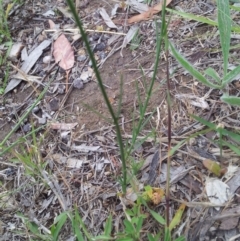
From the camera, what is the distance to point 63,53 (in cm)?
163

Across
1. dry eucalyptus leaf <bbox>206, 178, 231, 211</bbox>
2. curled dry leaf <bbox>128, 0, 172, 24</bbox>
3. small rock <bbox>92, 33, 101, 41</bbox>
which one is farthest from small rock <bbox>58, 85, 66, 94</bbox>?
dry eucalyptus leaf <bbox>206, 178, 231, 211</bbox>

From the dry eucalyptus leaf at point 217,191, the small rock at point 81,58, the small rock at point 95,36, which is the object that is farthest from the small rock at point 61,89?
the dry eucalyptus leaf at point 217,191

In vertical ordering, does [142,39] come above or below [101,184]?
above

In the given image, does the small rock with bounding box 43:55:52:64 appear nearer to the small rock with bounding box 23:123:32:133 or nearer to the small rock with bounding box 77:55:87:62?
the small rock with bounding box 77:55:87:62

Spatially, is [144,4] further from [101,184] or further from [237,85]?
[101,184]

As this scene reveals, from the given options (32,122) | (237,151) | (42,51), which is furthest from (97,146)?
(42,51)

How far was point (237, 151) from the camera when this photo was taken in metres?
1.18

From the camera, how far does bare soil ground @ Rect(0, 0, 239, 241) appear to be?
1.21 m

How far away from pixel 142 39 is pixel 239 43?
335 mm

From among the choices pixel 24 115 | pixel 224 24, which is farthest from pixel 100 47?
pixel 224 24

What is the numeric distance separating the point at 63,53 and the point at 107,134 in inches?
16.6

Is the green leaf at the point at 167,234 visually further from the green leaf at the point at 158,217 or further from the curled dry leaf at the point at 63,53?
the curled dry leaf at the point at 63,53

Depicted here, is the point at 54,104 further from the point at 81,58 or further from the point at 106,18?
the point at 106,18

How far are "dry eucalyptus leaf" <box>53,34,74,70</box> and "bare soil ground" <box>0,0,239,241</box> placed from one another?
0.02 meters
